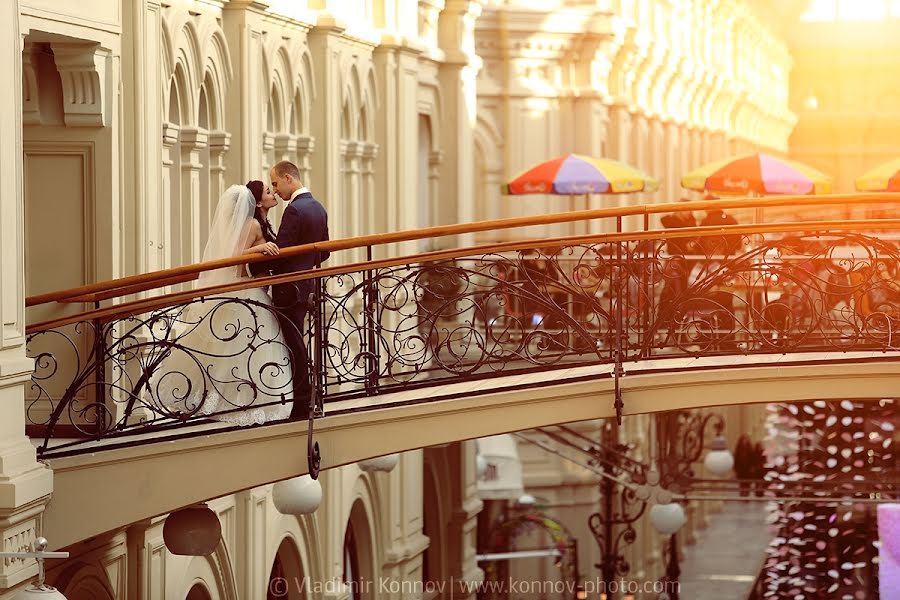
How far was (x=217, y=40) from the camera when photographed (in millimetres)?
16906

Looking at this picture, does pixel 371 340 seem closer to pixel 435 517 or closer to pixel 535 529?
pixel 435 517

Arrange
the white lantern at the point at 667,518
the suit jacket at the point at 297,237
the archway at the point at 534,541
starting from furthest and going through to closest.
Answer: the archway at the point at 534,541, the white lantern at the point at 667,518, the suit jacket at the point at 297,237

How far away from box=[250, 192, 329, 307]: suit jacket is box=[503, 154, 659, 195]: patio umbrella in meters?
14.0

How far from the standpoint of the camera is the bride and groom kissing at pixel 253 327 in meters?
12.7

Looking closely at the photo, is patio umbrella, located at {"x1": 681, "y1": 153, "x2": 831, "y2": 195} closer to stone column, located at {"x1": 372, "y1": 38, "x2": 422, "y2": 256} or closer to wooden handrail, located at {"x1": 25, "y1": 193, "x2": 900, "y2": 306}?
stone column, located at {"x1": 372, "y1": 38, "x2": 422, "y2": 256}

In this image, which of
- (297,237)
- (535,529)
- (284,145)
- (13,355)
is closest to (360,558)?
(284,145)

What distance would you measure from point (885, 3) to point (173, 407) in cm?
7204

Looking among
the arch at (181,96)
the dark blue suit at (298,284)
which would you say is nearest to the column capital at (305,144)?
the arch at (181,96)

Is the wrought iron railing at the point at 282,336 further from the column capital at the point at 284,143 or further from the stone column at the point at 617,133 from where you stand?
the stone column at the point at 617,133

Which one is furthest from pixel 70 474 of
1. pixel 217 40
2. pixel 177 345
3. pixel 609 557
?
pixel 609 557

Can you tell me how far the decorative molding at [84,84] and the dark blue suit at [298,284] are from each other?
146 centimetres

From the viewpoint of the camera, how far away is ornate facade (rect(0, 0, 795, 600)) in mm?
13203

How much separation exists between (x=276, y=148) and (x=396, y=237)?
20.2ft

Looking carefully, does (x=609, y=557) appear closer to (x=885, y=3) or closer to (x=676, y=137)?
(x=676, y=137)
